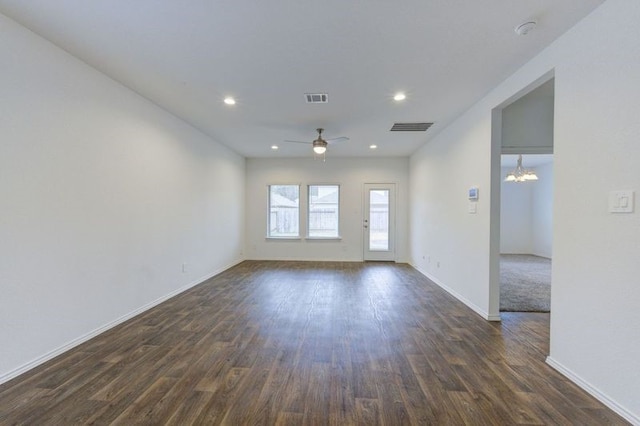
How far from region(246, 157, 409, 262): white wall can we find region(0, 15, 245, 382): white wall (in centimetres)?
303

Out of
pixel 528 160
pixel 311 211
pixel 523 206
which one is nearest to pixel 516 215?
pixel 523 206

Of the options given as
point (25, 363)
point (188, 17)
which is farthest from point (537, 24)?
point (25, 363)

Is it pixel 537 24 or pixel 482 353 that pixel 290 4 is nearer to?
pixel 537 24

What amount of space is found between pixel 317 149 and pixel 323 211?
9.71 ft

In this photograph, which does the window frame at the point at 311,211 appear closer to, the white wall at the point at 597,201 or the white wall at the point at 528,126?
the white wall at the point at 528,126

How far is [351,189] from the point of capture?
285 inches

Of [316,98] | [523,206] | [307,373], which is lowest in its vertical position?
[307,373]

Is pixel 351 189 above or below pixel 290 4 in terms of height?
below

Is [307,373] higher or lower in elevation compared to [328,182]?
lower

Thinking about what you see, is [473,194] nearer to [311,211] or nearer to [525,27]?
[525,27]

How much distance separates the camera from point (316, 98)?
348 cm

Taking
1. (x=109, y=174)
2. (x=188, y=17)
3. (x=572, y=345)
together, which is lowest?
(x=572, y=345)

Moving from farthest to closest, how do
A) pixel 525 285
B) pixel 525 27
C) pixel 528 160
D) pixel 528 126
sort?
1. pixel 528 160
2. pixel 525 285
3. pixel 528 126
4. pixel 525 27

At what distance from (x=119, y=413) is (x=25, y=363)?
1129 mm
